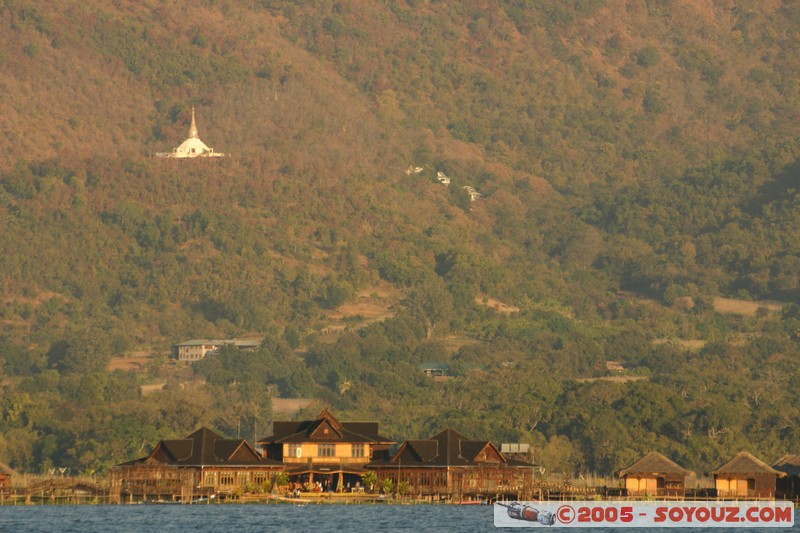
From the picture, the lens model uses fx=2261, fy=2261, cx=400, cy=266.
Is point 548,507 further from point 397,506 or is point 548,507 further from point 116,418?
point 116,418

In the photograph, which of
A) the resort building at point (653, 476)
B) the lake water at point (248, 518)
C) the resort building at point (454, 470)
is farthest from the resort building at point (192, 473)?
the resort building at point (653, 476)

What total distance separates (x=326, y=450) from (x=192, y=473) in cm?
1114

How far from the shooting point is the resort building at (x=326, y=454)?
16312cm

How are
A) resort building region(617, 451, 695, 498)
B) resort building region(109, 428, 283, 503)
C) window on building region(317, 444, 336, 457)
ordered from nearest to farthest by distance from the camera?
resort building region(109, 428, 283, 503) → resort building region(617, 451, 695, 498) → window on building region(317, 444, 336, 457)

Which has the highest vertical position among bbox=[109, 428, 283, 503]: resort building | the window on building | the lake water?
the window on building

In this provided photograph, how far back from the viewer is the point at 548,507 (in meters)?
141

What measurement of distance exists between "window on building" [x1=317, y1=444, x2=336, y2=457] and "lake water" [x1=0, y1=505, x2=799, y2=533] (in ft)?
41.1

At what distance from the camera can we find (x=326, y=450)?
164 metres

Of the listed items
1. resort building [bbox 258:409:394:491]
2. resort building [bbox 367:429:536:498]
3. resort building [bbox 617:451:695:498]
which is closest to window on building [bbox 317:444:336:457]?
resort building [bbox 258:409:394:491]

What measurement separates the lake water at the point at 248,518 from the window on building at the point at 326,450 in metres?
12.5

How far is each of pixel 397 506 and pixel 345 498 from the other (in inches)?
184

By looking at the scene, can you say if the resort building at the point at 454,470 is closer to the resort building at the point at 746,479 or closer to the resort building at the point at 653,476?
the resort building at the point at 653,476

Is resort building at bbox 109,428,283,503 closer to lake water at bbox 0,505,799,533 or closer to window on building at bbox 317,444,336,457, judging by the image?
window on building at bbox 317,444,336,457

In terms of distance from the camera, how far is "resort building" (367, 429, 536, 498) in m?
159
